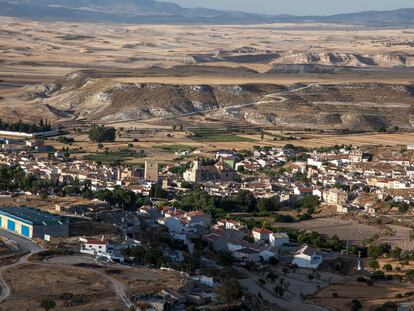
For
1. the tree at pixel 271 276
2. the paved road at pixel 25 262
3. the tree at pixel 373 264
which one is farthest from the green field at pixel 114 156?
the tree at pixel 271 276

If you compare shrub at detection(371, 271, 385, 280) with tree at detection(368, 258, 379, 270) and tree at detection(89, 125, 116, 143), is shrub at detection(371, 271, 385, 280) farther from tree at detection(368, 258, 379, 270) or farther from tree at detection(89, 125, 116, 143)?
tree at detection(89, 125, 116, 143)

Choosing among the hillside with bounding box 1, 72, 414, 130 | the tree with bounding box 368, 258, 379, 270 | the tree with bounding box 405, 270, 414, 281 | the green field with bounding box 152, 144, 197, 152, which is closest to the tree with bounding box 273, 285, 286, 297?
the tree with bounding box 405, 270, 414, 281

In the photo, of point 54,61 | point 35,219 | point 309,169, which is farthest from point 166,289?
point 54,61

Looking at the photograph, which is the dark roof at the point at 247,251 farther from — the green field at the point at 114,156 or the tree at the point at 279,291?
the green field at the point at 114,156

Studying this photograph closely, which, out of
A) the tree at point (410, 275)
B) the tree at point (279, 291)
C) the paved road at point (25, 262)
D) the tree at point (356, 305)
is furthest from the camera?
the tree at point (410, 275)

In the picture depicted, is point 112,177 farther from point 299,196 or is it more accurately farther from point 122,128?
point 122,128
